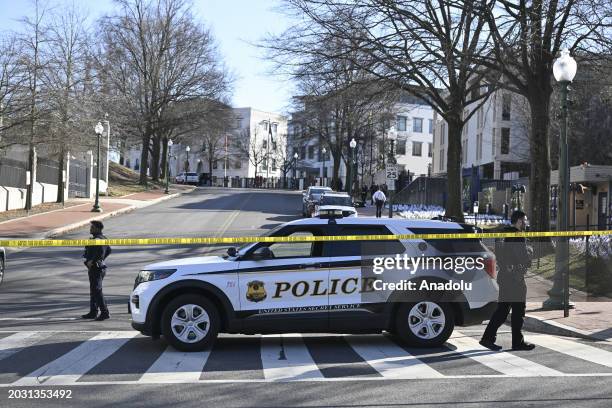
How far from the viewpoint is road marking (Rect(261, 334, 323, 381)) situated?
7.53m

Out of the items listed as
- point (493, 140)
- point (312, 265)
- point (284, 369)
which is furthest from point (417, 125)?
point (284, 369)

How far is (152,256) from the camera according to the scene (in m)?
20.6

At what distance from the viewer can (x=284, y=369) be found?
25.7 feet

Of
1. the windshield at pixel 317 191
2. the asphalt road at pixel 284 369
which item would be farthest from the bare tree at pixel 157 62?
the asphalt road at pixel 284 369

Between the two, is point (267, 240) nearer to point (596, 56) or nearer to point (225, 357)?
point (225, 357)

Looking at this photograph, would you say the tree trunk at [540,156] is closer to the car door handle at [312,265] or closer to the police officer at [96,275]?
the car door handle at [312,265]

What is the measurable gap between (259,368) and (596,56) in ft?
51.1

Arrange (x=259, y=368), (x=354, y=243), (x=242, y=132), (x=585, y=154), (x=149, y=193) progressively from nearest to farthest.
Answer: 1. (x=259, y=368)
2. (x=354, y=243)
3. (x=585, y=154)
4. (x=149, y=193)
5. (x=242, y=132)

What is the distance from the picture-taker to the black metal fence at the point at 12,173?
31.5 meters

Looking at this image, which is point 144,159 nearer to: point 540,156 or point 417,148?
point 540,156

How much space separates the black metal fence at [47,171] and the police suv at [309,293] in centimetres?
3001

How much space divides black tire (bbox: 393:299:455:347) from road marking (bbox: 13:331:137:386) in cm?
381

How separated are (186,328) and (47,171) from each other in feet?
104

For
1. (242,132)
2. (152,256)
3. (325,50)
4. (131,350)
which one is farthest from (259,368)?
(242,132)
